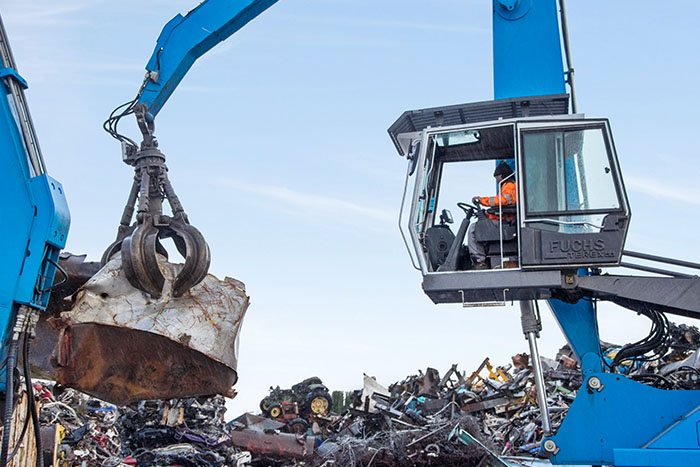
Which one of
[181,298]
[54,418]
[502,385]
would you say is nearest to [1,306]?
[181,298]

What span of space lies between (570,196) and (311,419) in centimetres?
1299

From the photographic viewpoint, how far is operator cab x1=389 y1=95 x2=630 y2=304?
6055 mm

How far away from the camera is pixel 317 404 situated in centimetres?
1802

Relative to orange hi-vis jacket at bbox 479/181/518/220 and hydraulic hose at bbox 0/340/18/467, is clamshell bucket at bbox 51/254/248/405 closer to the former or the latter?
hydraulic hose at bbox 0/340/18/467

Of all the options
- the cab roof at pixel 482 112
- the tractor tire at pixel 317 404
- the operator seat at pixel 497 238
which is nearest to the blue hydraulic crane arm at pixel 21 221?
the cab roof at pixel 482 112

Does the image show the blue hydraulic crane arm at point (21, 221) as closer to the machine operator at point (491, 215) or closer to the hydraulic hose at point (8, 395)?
the hydraulic hose at point (8, 395)

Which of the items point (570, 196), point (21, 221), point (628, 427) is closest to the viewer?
point (21, 221)

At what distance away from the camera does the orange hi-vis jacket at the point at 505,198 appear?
6.30 meters

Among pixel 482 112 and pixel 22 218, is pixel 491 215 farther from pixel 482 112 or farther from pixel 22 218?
pixel 22 218

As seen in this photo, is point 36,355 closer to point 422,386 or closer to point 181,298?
point 181,298

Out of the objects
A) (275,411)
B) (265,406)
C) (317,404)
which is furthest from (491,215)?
(265,406)

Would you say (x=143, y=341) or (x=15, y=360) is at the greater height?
(x=143, y=341)

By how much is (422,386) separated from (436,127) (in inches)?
484

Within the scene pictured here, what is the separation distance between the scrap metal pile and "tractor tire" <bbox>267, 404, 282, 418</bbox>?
26 mm
